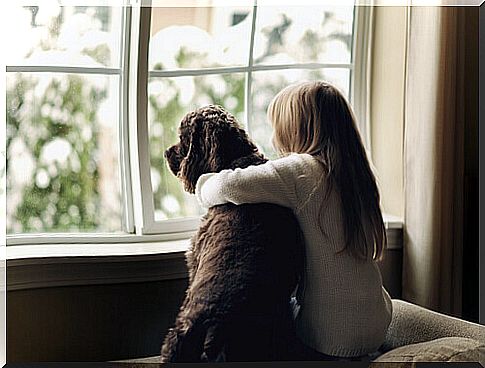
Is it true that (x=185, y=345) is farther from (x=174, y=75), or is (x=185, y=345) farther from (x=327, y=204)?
(x=174, y=75)

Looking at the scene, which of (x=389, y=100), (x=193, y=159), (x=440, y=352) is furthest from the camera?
(x=389, y=100)

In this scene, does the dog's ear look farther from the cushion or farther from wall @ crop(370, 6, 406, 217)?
the cushion

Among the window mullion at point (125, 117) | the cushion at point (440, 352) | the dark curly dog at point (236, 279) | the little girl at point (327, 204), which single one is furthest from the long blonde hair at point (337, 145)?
the window mullion at point (125, 117)

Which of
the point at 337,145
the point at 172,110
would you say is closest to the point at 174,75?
the point at 172,110

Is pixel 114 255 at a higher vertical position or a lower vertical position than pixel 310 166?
lower

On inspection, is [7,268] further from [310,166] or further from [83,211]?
[310,166]

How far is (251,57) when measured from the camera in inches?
93.7

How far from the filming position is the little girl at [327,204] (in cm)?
224

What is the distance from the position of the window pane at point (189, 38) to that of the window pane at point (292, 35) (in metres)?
0.09

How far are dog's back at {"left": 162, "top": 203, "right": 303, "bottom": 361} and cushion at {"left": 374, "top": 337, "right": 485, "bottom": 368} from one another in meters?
0.27

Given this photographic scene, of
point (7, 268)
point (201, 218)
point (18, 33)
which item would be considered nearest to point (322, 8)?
point (201, 218)

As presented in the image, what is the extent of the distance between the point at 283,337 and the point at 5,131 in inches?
35.1

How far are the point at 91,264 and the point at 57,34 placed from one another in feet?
1.98

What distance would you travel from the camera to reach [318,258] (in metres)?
2.25
